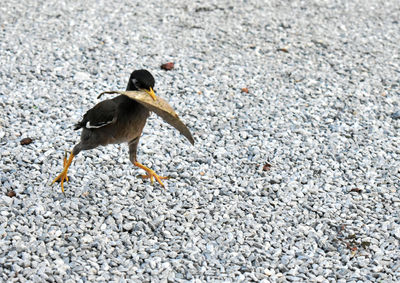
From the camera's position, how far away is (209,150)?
5078mm

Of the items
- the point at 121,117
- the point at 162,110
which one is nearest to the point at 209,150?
the point at 121,117

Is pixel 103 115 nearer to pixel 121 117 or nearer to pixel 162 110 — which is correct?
pixel 121 117

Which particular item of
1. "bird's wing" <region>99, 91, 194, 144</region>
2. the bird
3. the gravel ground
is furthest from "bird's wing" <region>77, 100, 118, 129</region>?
the gravel ground

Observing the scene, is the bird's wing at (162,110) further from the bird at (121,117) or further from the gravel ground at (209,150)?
the gravel ground at (209,150)

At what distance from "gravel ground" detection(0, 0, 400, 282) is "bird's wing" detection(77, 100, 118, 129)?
27.1 inches

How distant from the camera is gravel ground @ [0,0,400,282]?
3746mm

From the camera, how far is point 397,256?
12.6 ft

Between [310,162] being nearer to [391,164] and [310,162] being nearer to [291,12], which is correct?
[391,164]

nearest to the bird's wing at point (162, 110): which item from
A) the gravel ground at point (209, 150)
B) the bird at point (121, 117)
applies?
the bird at point (121, 117)

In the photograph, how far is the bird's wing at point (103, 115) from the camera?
155 inches

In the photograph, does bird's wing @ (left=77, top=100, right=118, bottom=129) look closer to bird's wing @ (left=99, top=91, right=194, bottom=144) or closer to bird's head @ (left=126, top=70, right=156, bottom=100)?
bird's head @ (left=126, top=70, right=156, bottom=100)

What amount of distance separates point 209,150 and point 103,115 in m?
1.45

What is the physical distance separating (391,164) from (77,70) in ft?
13.2

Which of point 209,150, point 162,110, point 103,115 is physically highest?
point 162,110
